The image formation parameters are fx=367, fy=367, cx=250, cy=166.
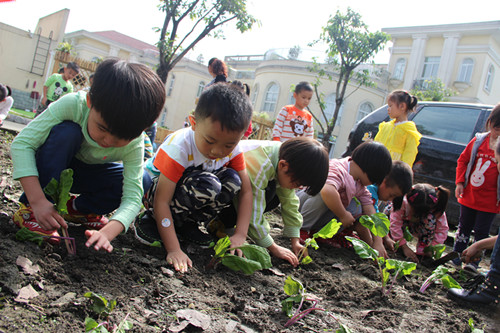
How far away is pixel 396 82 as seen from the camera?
2131 cm

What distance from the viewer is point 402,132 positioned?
3906mm

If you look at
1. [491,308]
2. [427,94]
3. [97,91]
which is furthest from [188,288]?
[427,94]

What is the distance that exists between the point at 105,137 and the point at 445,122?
4.23 meters

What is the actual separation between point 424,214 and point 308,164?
5.70 feet

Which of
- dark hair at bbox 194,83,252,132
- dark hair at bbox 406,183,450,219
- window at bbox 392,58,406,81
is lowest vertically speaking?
dark hair at bbox 406,183,450,219

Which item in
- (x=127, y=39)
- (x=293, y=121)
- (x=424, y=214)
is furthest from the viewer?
(x=127, y=39)

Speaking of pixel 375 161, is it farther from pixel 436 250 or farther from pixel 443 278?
pixel 443 278

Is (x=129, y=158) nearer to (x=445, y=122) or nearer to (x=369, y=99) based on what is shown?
(x=445, y=122)

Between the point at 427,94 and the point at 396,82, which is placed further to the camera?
the point at 396,82

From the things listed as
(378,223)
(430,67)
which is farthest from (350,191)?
(430,67)

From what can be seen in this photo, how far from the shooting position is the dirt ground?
1107 mm

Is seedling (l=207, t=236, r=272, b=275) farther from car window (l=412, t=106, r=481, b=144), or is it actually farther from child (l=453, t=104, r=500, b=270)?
car window (l=412, t=106, r=481, b=144)

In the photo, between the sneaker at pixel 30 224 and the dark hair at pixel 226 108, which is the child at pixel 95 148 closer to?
the sneaker at pixel 30 224

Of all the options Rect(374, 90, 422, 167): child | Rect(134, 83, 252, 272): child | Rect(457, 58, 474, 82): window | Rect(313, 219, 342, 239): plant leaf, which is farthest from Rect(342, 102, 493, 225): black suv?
Rect(457, 58, 474, 82): window
